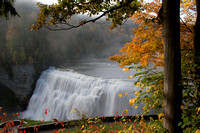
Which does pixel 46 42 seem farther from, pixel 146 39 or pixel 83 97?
pixel 146 39

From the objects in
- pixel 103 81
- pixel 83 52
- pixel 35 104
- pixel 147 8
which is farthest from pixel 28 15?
pixel 147 8

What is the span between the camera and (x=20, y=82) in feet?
75.8

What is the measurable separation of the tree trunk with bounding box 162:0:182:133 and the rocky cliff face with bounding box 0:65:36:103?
74.7ft

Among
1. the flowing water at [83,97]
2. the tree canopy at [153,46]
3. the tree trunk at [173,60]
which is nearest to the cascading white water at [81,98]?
the flowing water at [83,97]

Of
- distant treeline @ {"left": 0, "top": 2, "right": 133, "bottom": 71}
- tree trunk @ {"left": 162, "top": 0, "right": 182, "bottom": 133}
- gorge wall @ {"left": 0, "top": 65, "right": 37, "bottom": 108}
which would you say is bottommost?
gorge wall @ {"left": 0, "top": 65, "right": 37, "bottom": 108}

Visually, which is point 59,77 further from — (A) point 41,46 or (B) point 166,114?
(A) point 41,46

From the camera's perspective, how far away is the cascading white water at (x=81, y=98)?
12.1m

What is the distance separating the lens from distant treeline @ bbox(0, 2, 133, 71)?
27281 mm

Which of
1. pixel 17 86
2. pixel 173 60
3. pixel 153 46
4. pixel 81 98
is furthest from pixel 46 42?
pixel 173 60

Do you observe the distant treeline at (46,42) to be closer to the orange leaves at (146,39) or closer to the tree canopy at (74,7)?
the orange leaves at (146,39)

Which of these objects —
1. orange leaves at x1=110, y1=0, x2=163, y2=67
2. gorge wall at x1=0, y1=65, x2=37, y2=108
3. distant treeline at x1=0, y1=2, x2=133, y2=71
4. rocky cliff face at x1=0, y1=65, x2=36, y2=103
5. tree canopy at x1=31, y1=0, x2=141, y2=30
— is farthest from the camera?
distant treeline at x1=0, y1=2, x2=133, y2=71

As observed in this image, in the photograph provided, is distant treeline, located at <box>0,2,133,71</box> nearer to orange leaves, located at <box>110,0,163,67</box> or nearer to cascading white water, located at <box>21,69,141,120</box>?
cascading white water, located at <box>21,69,141,120</box>

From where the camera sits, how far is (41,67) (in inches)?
1055

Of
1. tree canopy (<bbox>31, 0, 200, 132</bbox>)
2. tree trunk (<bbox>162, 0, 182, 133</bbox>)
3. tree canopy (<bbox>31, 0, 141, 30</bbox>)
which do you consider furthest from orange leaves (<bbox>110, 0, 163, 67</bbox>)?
tree trunk (<bbox>162, 0, 182, 133</bbox>)
